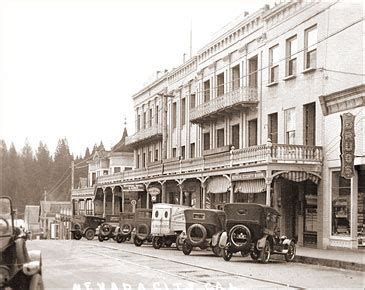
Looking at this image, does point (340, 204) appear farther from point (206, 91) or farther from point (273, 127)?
point (206, 91)

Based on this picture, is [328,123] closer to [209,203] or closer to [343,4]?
[343,4]

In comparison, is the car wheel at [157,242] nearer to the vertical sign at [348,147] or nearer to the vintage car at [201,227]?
the vintage car at [201,227]

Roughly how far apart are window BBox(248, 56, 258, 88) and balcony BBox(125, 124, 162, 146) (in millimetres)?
15354

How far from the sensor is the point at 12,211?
10.6 m

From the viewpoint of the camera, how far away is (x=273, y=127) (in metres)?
30.5

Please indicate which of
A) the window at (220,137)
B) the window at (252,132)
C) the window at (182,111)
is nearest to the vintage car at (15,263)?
the window at (252,132)

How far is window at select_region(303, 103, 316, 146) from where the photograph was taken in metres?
26.9

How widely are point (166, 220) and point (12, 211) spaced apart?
57.2 feet

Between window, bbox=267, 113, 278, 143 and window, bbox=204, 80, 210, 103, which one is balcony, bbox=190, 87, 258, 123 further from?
window, bbox=267, 113, 278, 143

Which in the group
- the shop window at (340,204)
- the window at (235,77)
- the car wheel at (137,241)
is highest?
the window at (235,77)

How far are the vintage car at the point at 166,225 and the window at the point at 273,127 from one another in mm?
5851

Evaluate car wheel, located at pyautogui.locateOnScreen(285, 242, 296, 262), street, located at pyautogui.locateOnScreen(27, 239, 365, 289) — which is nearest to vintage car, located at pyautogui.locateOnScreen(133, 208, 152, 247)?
street, located at pyautogui.locateOnScreen(27, 239, 365, 289)

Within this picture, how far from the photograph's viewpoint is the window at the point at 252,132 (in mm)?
32562

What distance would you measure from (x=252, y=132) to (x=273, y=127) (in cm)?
241
